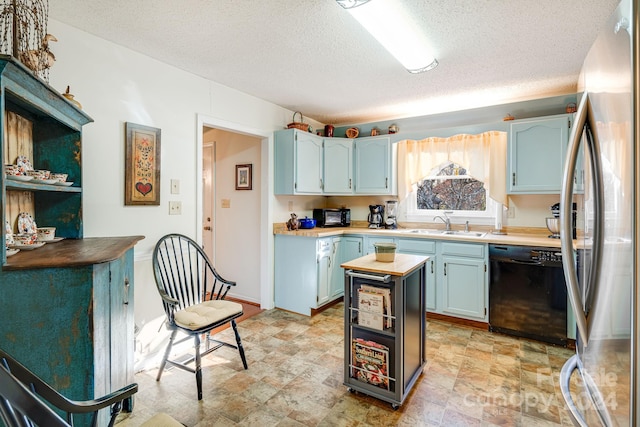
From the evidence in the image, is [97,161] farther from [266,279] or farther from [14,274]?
[266,279]

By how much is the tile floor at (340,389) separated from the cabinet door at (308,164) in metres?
1.73

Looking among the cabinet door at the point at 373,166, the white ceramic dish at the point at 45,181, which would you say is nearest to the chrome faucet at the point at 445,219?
the cabinet door at the point at 373,166

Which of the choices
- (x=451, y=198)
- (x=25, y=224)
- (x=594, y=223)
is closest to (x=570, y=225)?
(x=594, y=223)

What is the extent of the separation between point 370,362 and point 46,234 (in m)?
2.05

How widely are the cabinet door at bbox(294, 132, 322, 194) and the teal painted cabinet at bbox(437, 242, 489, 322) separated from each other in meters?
1.66

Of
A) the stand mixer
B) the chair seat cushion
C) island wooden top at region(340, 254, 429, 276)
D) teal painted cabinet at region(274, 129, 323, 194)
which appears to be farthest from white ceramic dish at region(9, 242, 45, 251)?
the stand mixer

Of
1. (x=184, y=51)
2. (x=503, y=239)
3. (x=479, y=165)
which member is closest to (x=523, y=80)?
(x=479, y=165)

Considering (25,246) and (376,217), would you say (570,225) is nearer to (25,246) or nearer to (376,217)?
(25,246)

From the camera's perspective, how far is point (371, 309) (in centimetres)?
197

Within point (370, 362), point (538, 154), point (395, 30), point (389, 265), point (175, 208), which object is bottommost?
point (370, 362)

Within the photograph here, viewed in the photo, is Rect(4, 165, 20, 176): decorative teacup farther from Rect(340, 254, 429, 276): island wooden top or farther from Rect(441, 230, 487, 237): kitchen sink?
Rect(441, 230, 487, 237): kitchen sink

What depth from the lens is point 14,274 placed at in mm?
1139

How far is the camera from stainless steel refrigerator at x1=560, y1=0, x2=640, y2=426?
2.04 ft

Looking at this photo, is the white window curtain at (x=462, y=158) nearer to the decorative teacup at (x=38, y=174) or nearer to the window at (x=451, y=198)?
the window at (x=451, y=198)
